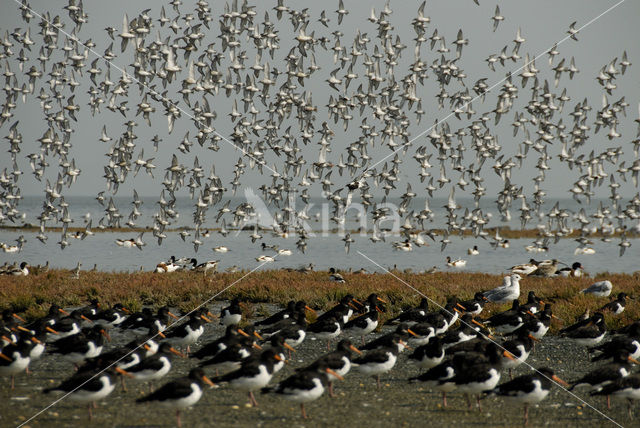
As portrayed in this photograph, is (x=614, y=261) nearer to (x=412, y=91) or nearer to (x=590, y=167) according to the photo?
(x=590, y=167)

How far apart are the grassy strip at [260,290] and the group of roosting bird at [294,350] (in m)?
2.22

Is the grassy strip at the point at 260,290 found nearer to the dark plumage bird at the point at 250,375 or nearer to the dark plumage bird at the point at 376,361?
the dark plumage bird at the point at 376,361

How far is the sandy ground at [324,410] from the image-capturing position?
1112 cm

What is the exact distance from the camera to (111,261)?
48281mm

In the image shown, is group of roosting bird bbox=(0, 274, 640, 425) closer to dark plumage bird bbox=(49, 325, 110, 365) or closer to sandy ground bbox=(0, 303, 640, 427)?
dark plumage bird bbox=(49, 325, 110, 365)

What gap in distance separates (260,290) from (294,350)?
30.9 feet

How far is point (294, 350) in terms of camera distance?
14.7m

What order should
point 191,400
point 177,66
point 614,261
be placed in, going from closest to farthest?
1. point 191,400
2. point 177,66
3. point 614,261

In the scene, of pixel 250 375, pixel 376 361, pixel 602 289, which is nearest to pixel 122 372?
pixel 250 375

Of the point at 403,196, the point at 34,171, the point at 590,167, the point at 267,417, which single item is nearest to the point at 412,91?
the point at 403,196

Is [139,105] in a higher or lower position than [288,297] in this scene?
higher

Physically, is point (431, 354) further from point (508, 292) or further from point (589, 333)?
point (508, 292)

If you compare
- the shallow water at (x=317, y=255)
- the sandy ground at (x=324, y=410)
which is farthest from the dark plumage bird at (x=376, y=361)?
the shallow water at (x=317, y=255)

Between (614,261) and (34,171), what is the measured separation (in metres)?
44.9
